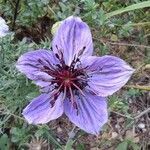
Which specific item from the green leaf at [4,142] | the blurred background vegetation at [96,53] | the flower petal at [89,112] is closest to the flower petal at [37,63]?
the flower petal at [89,112]

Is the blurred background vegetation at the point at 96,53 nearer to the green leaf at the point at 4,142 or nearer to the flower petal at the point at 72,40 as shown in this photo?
the green leaf at the point at 4,142

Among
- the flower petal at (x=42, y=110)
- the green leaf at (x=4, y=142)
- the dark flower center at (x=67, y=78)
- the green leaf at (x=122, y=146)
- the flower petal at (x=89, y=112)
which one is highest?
the dark flower center at (x=67, y=78)

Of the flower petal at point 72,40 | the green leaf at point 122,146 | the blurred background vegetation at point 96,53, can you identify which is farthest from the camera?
the green leaf at point 122,146

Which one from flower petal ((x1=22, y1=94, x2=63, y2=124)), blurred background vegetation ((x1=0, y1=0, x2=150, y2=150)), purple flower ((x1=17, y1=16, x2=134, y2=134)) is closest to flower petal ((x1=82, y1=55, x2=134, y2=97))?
purple flower ((x1=17, y1=16, x2=134, y2=134))

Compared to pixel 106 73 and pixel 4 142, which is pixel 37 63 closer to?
pixel 106 73

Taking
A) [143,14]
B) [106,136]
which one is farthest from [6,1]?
[106,136]

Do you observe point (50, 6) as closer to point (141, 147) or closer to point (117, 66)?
point (141, 147)

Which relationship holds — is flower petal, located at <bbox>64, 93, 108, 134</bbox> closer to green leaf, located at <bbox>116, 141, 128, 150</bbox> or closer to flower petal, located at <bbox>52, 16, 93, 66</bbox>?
flower petal, located at <bbox>52, 16, 93, 66</bbox>

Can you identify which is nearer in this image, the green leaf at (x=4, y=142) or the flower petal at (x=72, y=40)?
the flower petal at (x=72, y=40)
